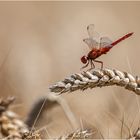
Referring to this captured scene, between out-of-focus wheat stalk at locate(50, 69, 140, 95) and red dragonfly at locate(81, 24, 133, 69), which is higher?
red dragonfly at locate(81, 24, 133, 69)

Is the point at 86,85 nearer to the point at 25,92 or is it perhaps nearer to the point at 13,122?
the point at 13,122

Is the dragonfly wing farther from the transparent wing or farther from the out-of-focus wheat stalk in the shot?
the out-of-focus wheat stalk

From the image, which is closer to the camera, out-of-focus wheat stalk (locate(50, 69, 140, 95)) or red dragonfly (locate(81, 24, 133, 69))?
out-of-focus wheat stalk (locate(50, 69, 140, 95))

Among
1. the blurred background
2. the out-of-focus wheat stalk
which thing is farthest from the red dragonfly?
the blurred background

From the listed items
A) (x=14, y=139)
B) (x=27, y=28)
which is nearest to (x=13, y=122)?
(x=14, y=139)

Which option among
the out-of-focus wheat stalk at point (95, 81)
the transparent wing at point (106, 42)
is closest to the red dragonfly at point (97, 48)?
the transparent wing at point (106, 42)

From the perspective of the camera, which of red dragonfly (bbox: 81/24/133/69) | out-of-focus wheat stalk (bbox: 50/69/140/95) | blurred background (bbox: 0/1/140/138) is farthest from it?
blurred background (bbox: 0/1/140/138)

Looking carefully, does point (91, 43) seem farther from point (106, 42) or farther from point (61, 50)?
point (61, 50)

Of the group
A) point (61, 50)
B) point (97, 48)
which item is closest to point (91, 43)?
point (97, 48)
